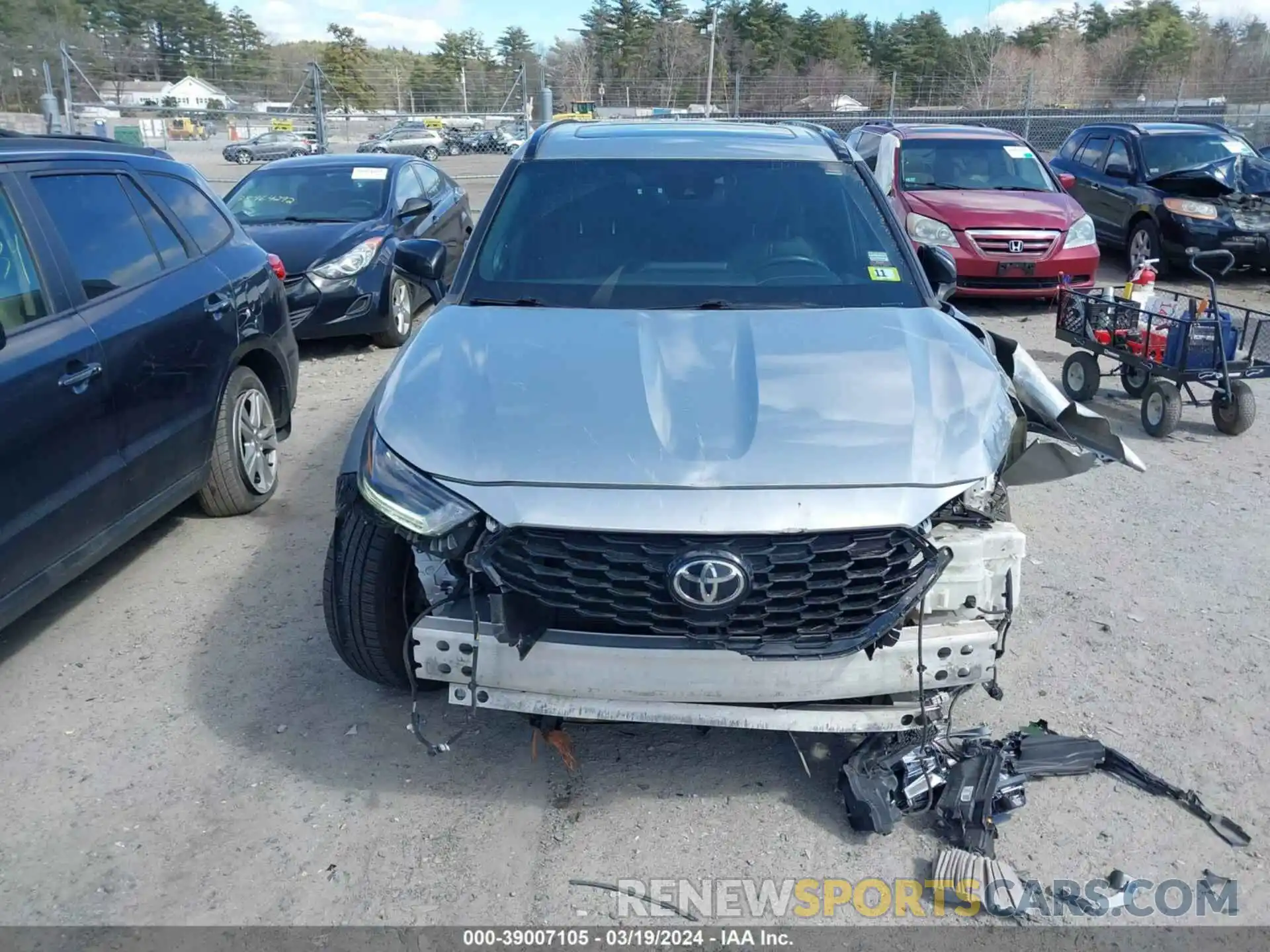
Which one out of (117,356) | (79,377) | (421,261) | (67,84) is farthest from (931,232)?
(67,84)

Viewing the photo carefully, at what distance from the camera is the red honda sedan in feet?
32.2

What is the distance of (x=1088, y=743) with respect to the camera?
329 centimetres

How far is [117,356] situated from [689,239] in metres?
2.27

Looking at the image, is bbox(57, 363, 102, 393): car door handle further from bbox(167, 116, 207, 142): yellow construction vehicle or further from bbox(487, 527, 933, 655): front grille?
bbox(167, 116, 207, 142): yellow construction vehicle

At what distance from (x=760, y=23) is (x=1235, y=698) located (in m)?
67.9

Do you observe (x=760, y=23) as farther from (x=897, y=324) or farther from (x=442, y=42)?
(x=897, y=324)

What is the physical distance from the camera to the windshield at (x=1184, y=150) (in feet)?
39.6

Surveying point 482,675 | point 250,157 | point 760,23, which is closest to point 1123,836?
point 482,675

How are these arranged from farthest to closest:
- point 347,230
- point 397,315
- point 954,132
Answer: point 954,132
point 397,315
point 347,230

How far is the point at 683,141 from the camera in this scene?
14.7ft

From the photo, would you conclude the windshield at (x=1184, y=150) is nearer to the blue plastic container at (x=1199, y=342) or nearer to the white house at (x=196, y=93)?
the blue plastic container at (x=1199, y=342)

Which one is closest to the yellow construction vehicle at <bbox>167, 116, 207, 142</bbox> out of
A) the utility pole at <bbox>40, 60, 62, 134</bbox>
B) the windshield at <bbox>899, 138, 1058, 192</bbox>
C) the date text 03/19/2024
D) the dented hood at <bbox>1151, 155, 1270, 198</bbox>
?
the utility pole at <bbox>40, 60, 62, 134</bbox>

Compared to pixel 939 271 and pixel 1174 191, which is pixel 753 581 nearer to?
pixel 939 271

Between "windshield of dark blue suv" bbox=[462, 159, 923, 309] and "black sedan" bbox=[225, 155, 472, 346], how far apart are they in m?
3.70
